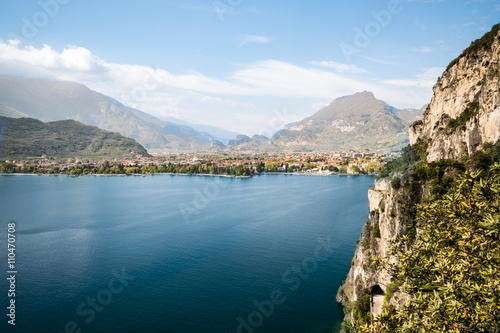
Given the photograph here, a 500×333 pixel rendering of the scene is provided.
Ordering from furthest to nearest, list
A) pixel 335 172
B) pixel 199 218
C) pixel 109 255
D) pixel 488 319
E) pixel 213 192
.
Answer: pixel 335 172 → pixel 213 192 → pixel 199 218 → pixel 109 255 → pixel 488 319

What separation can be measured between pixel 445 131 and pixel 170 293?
2184 cm

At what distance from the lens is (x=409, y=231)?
14906 millimetres

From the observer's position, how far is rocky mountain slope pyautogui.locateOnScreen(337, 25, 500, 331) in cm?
1511

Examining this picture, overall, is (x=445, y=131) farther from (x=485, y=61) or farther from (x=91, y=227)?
(x=91, y=227)

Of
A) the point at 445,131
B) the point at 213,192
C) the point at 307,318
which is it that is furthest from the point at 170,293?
the point at 213,192

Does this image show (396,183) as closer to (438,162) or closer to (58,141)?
(438,162)

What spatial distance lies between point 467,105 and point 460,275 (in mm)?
20629
